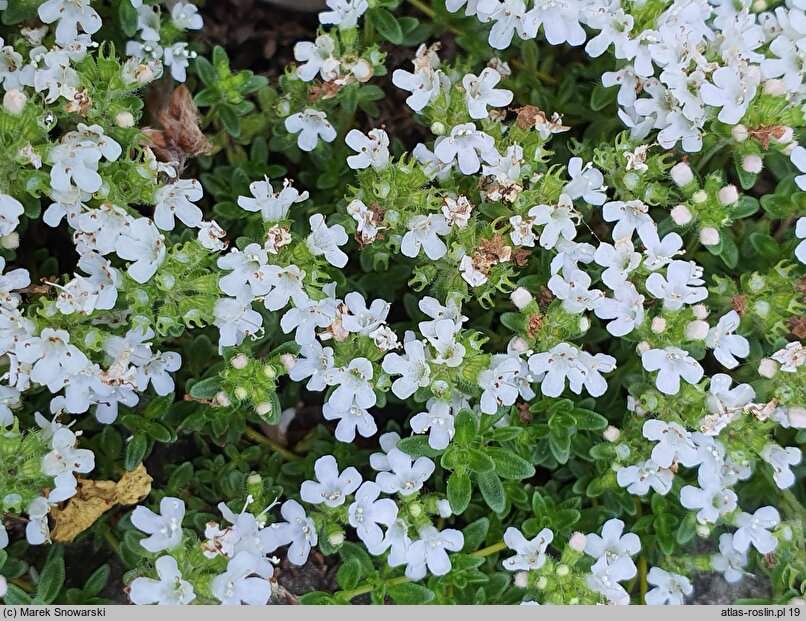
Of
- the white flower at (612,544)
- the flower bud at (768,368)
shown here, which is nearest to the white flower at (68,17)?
the white flower at (612,544)

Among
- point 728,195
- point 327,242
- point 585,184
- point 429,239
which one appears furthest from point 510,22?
point 327,242

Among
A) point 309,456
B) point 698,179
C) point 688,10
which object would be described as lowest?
point 309,456

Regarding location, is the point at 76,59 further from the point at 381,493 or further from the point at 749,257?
the point at 749,257

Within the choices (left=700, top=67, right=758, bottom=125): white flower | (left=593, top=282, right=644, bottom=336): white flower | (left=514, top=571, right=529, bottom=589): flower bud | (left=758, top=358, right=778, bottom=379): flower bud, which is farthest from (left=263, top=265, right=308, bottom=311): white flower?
(left=758, top=358, right=778, bottom=379): flower bud

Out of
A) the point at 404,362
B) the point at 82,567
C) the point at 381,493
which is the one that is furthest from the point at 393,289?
the point at 82,567

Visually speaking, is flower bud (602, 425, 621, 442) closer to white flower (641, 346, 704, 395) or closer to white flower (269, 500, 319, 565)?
white flower (641, 346, 704, 395)

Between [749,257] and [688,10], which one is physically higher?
[688,10]

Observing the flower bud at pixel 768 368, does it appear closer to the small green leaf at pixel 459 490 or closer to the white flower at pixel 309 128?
the small green leaf at pixel 459 490
